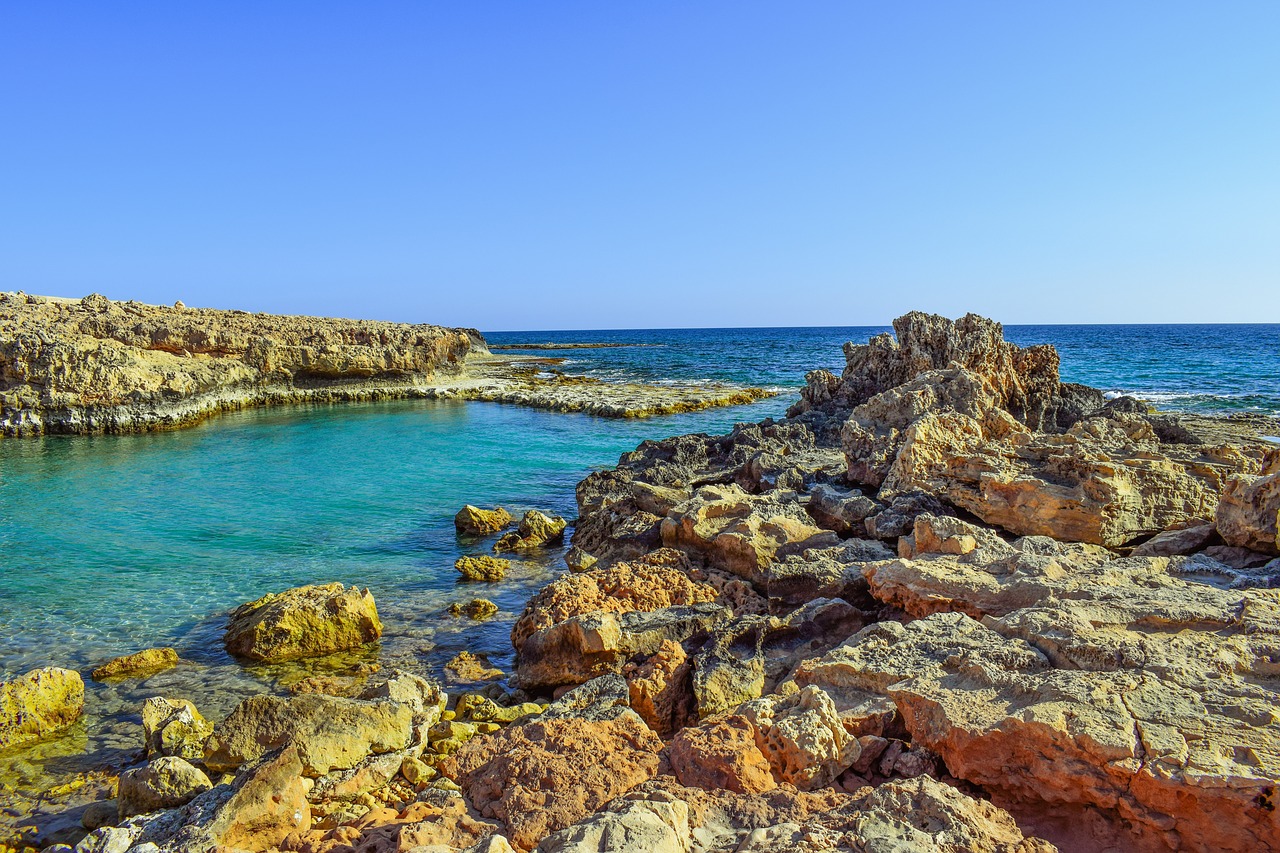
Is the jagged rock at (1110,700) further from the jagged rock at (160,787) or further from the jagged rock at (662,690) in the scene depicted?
the jagged rock at (160,787)

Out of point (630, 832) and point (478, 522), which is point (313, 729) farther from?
point (478, 522)

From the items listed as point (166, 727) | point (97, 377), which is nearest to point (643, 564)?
point (166, 727)

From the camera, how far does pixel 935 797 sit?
10.8 feet

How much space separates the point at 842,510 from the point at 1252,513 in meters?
3.78

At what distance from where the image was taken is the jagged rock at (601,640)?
20.9 ft

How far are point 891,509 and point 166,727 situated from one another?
23.8 ft

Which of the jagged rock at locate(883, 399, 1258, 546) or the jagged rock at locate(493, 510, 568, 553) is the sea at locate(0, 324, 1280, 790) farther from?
the jagged rock at locate(883, 399, 1258, 546)

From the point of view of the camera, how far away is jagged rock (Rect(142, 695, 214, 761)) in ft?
19.0

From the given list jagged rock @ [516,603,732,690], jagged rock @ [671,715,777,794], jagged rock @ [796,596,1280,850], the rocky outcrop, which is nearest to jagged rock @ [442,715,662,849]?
jagged rock @ [671,715,777,794]

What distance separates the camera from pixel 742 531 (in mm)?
7957

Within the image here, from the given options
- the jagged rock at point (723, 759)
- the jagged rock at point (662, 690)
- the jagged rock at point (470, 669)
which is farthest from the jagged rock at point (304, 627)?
the jagged rock at point (723, 759)

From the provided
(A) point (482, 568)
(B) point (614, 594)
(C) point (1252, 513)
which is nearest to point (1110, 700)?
(C) point (1252, 513)

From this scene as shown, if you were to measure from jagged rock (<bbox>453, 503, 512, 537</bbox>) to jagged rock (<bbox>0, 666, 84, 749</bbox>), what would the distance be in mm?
6458

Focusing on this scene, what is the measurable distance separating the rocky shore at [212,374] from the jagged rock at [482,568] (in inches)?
701
